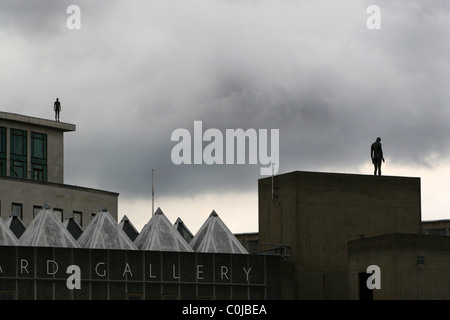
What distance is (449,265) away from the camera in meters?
75.9

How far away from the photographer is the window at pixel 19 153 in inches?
4894

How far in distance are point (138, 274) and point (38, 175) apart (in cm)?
5428

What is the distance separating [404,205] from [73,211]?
130ft

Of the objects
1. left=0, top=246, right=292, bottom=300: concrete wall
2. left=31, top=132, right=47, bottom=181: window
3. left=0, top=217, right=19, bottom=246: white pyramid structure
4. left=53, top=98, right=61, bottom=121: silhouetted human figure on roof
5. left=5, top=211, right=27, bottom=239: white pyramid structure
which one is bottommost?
left=0, top=246, right=292, bottom=300: concrete wall

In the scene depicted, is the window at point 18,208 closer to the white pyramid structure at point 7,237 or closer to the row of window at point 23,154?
the row of window at point 23,154

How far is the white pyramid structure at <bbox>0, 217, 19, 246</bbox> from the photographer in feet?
242

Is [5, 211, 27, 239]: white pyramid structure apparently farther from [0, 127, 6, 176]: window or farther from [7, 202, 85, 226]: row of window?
[0, 127, 6, 176]: window

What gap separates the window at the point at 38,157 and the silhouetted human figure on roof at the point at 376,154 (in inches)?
1995

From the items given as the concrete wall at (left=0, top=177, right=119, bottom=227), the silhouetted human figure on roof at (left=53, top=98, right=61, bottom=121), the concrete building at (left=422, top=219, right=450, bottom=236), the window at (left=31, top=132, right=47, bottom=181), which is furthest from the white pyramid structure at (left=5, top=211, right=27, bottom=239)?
the concrete building at (left=422, top=219, right=450, bottom=236)

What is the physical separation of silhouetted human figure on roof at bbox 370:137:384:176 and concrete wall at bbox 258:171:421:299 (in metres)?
0.91

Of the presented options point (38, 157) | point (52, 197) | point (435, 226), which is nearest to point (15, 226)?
point (52, 197)
